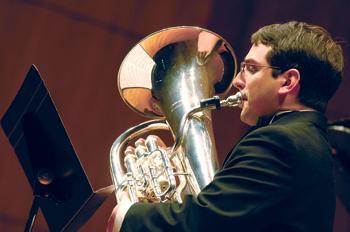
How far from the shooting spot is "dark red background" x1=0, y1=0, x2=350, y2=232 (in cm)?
→ 309

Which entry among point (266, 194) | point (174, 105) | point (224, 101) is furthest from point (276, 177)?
point (174, 105)

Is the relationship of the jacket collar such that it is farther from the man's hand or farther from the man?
the man's hand

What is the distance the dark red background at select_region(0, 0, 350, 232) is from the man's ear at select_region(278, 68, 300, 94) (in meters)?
1.42

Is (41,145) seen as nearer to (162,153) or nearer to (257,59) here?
(162,153)

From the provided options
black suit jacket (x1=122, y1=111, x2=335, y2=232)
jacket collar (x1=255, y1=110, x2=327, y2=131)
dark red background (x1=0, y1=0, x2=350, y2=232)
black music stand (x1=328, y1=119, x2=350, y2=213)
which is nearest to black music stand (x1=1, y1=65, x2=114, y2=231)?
black suit jacket (x1=122, y1=111, x2=335, y2=232)

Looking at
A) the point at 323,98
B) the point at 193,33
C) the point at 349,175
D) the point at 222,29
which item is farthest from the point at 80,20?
the point at 349,175

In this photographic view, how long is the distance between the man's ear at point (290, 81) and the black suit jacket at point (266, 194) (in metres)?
0.15

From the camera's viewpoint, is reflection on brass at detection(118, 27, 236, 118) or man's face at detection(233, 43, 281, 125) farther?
reflection on brass at detection(118, 27, 236, 118)

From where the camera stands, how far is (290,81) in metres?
1.70

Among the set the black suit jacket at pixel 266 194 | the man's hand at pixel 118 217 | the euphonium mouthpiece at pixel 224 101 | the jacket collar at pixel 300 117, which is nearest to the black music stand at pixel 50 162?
the man's hand at pixel 118 217

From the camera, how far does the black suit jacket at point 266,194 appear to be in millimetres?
1471

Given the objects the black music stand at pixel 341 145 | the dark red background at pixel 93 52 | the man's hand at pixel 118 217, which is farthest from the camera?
the dark red background at pixel 93 52

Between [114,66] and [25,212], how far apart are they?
0.75m

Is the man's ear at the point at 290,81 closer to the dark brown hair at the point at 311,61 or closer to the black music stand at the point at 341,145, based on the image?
the dark brown hair at the point at 311,61
